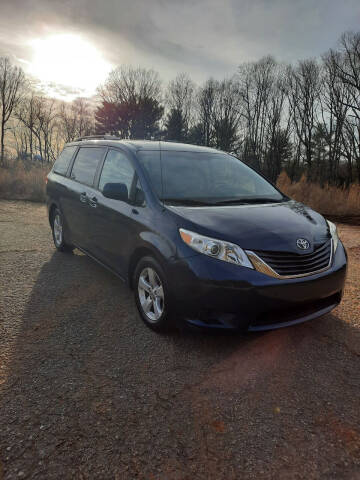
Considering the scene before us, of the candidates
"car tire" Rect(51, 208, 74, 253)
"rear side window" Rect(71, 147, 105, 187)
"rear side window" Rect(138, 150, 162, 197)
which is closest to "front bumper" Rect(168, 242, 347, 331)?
"rear side window" Rect(138, 150, 162, 197)

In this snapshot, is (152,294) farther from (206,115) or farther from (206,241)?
(206,115)

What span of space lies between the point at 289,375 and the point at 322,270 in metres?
0.88

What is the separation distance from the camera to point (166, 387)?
242 centimetres

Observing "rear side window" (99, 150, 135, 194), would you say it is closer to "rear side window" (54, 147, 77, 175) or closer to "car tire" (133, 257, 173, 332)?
"car tire" (133, 257, 173, 332)

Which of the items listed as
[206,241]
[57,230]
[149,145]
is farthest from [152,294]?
[57,230]

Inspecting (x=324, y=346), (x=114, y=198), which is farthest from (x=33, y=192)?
(x=324, y=346)

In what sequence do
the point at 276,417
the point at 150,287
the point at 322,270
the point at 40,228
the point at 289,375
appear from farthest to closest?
the point at 40,228 → the point at 150,287 → the point at 322,270 → the point at 289,375 → the point at 276,417

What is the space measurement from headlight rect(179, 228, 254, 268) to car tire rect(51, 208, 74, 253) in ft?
10.9

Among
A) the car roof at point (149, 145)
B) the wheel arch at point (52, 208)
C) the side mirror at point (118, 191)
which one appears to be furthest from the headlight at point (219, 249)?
the wheel arch at point (52, 208)

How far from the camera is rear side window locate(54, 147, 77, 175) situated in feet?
17.7

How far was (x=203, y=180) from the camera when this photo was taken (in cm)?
371

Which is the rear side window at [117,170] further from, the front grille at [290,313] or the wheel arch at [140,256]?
the front grille at [290,313]

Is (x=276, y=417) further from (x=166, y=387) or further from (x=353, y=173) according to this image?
(x=353, y=173)

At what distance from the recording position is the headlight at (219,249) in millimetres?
2604
